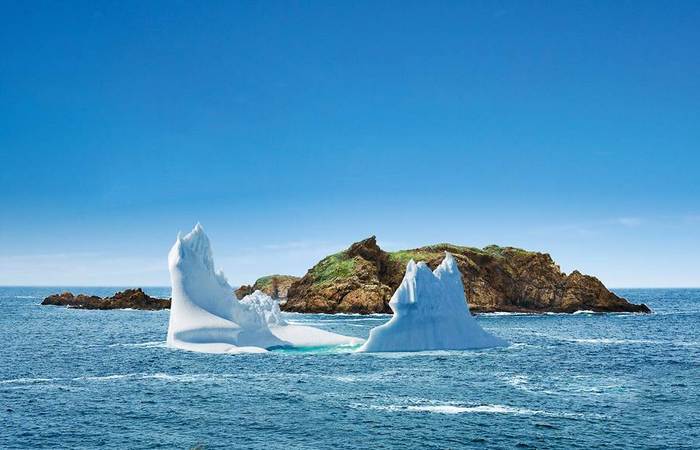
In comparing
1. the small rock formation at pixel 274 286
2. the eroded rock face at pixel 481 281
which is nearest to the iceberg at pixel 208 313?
the eroded rock face at pixel 481 281

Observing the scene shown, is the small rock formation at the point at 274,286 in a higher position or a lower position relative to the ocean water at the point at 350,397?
higher

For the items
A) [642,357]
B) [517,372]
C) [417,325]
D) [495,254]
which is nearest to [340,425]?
[517,372]

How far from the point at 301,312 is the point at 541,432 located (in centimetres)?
10199

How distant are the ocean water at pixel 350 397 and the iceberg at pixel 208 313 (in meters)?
1.80

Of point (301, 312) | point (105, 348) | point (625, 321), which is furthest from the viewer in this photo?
point (301, 312)

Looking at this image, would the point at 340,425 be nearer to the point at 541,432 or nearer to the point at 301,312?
the point at 541,432

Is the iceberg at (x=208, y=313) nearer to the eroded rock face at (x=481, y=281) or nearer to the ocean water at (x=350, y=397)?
the ocean water at (x=350, y=397)

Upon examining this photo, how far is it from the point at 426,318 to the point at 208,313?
21754mm

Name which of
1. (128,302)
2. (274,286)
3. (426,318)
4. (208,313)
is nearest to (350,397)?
(426,318)

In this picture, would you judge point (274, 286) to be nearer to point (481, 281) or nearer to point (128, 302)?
point (128, 302)

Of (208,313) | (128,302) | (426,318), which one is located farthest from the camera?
(128,302)

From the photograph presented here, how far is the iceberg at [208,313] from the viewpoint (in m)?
63.5

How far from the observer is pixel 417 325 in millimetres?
64000

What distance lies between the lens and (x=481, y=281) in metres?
137
